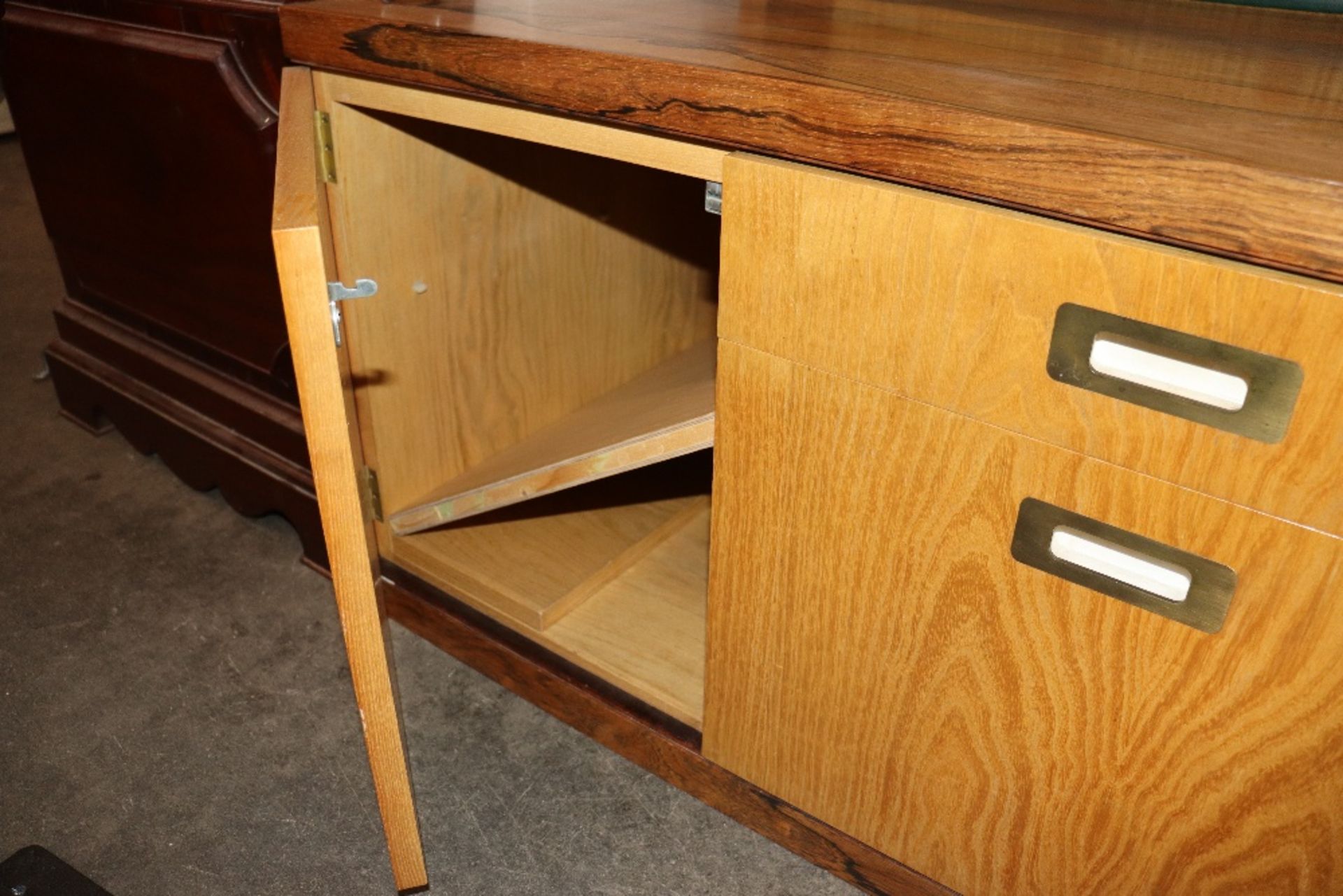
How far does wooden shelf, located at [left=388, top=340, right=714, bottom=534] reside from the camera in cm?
95

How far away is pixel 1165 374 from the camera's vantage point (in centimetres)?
62

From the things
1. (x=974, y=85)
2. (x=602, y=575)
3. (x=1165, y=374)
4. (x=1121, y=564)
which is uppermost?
(x=974, y=85)

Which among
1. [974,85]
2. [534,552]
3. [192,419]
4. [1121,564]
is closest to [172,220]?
[192,419]

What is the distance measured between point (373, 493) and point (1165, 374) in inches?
33.7

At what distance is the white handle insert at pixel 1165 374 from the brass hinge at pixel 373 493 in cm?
78

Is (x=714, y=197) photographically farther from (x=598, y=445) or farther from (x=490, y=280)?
(x=490, y=280)

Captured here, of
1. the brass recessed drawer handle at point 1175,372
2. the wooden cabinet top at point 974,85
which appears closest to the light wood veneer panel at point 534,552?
the wooden cabinet top at point 974,85

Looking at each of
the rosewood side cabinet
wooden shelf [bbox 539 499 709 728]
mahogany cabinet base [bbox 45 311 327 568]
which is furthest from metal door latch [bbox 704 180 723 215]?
mahogany cabinet base [bbox 45 311 327 568]

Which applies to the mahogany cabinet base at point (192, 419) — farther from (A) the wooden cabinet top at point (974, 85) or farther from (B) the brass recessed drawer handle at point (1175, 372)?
(B) the brass recessed drawer handle at point (1175, 372)

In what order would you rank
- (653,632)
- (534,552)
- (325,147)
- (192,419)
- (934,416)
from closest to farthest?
1. (934,416)
2. (325,147)
3. (653,632)
4. (534,552)
5. (192,419)

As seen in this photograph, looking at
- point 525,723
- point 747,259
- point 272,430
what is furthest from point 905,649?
point 272,430

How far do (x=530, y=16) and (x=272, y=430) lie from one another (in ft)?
2.13

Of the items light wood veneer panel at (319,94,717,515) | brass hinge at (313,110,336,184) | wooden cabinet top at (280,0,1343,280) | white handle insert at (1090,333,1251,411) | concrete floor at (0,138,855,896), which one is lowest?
concrete floor at (0,138,855,896)

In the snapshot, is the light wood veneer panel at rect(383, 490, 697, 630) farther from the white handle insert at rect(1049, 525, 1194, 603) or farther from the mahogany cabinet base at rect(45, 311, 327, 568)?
the white handle insert at rect(1049, 525, 1194, 603)
